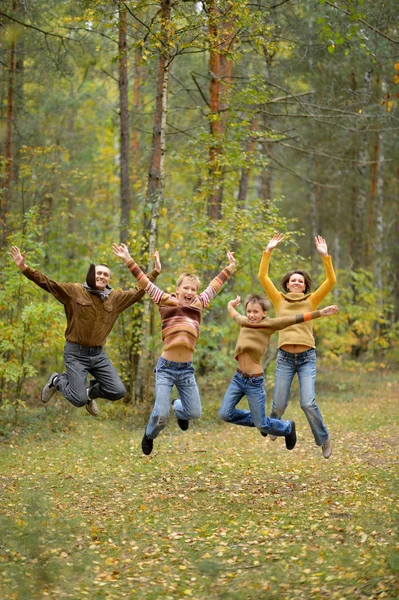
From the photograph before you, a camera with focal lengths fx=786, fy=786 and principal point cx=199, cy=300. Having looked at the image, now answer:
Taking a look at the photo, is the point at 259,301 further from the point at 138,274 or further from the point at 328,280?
the point at 138,274

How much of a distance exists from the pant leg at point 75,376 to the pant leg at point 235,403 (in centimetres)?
169

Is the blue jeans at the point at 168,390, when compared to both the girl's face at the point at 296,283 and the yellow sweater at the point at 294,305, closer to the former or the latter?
the yellow sweater at the point at 294,305

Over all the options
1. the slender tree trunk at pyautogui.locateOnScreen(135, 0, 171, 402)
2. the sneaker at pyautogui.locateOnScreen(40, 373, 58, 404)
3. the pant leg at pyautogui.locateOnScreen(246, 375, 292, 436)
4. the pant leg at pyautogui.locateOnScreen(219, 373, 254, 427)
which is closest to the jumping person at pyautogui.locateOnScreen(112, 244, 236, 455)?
the pant leg at pyautogui.locateOnScreen(219, 373, 254, 427)

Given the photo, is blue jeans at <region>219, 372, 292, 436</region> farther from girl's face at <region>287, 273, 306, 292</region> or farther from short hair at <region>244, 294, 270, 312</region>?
girl's face at <region>287, 273, 306, 292</region>

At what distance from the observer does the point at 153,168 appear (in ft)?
46.5

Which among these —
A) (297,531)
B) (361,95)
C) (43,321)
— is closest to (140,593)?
(297,531)

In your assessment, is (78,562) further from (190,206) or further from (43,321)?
(190,206)

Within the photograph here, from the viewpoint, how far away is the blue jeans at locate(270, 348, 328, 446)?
885 centimetres

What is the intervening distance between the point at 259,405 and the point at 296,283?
1.48 meters

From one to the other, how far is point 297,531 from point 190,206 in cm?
872

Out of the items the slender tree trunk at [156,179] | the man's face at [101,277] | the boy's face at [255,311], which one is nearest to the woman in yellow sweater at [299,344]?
the boy's face at [255,311]

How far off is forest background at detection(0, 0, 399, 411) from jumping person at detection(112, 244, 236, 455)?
339cm

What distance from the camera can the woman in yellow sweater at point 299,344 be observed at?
8.84 meters

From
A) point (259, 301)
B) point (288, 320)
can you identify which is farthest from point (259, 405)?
point (259, 301)
